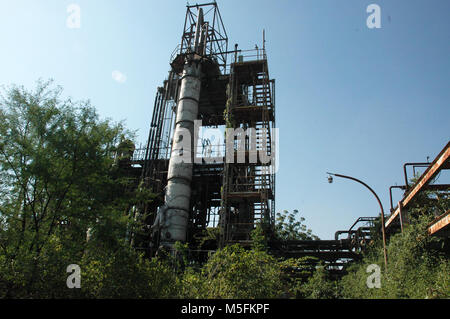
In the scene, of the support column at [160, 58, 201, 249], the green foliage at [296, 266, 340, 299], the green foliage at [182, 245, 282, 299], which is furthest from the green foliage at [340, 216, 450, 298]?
the support column at [160, 58, 201, 249]

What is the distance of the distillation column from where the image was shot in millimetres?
22891

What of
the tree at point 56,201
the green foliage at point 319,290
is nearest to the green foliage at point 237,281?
the tree at point 56,201

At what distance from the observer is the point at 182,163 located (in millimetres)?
24453

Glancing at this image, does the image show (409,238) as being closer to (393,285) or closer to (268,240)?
(393,285)

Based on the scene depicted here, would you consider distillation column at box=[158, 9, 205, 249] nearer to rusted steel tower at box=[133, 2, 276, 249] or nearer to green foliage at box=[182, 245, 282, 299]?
rusted steel tower at box=[133, 2, 276, 249]

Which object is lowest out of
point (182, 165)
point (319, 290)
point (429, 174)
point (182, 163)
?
point (319, 290)

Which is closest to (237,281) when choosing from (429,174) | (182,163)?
(429,174)

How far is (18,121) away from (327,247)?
1767 cm

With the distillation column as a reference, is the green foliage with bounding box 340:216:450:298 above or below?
below

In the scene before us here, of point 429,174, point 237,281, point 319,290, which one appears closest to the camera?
point 237,281

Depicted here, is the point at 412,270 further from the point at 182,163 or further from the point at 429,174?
the point at 182,163

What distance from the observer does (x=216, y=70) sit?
29.6 meters

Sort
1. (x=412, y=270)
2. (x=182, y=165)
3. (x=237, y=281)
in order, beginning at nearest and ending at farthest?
(x=237, y=281), (x=412, y=270), (x=182, y=165)
